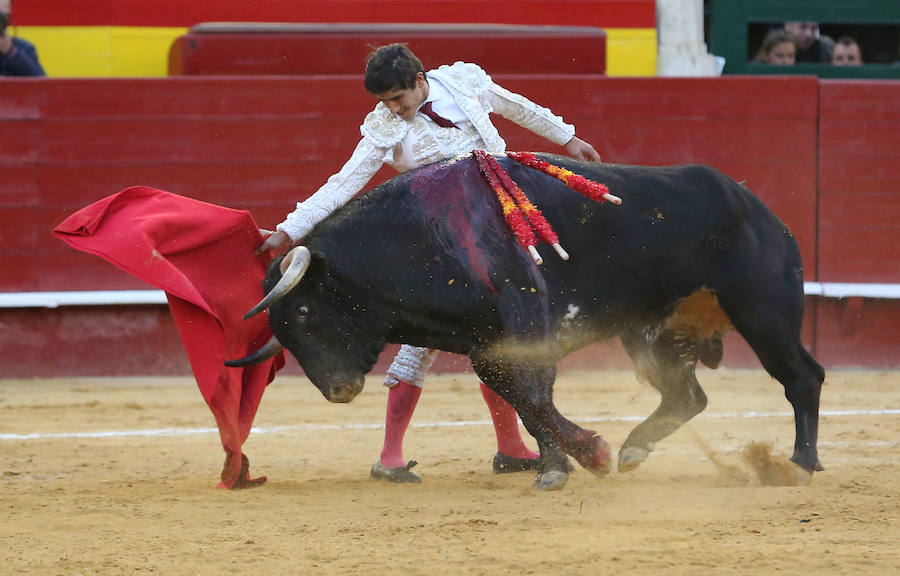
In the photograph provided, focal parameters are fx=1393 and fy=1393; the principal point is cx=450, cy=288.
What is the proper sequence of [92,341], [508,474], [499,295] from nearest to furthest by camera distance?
[499,295]
[508,474]
[92,341]

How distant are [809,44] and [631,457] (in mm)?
4383

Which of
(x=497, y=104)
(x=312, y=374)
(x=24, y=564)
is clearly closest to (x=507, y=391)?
(x=312, y=374)

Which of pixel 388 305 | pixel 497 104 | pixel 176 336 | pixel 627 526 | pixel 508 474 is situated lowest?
pixel 176 336

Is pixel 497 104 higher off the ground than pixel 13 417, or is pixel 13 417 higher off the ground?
pixel 497 104

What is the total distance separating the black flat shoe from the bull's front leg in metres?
0.40

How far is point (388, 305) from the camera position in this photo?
142 inches

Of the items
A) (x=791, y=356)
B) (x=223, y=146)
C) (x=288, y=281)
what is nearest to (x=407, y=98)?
(x=288, y=281)

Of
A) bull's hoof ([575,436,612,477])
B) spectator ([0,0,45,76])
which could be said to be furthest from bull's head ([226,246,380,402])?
spectator ([0,0,45,76])

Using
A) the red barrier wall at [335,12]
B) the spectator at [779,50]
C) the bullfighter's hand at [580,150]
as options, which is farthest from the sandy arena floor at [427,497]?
the spectator at [779,50]

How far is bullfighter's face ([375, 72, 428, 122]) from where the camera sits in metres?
3.60

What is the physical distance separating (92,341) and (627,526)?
12.0ft

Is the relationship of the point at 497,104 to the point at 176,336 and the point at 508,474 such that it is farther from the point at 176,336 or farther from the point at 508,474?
the point at 176,336

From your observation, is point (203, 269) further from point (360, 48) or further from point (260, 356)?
point (360, 48)

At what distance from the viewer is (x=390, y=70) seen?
3.55 m
